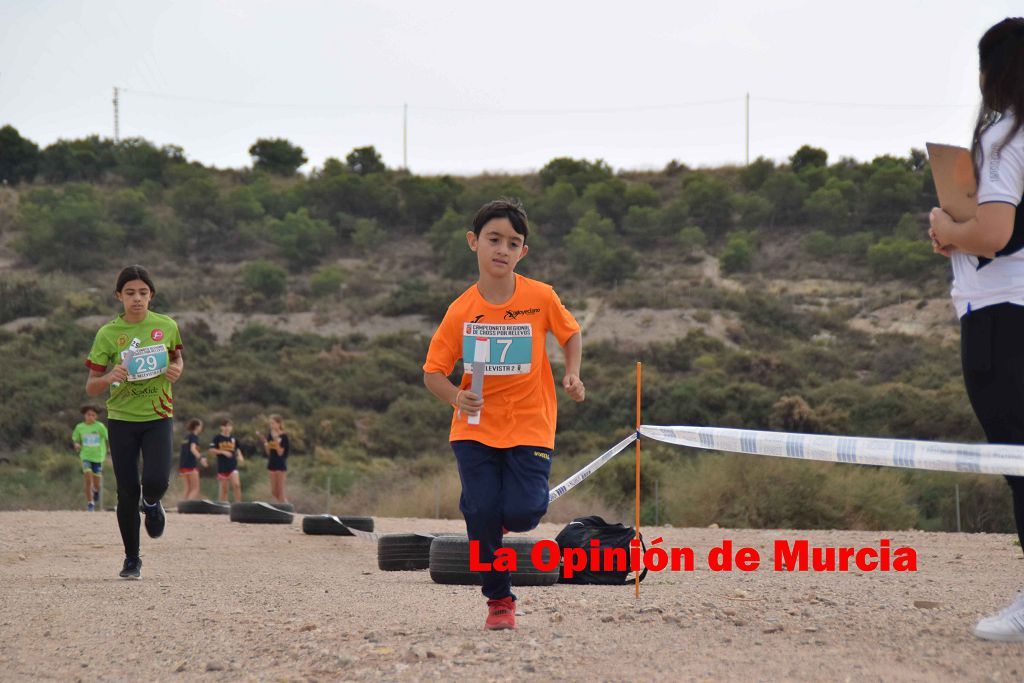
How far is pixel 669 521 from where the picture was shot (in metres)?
20.0

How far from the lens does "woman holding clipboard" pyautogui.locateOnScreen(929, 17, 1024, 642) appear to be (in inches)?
182

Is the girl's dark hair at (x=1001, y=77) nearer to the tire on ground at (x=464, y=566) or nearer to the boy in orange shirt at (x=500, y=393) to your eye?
the boy in orange shirt at (x=500, y=393)

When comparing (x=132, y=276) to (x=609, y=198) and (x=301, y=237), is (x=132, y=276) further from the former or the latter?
(x=609, y=198)

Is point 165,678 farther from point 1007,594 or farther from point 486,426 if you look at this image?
point 1007,594

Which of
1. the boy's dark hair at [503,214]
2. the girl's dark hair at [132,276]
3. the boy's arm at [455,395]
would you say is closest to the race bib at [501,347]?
the boy's arm at [455,395]

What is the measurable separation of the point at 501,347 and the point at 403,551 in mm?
4368

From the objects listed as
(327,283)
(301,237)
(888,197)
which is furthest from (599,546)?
(888,197)

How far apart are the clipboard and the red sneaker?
8.30ft

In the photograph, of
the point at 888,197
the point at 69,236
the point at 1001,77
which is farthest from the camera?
the point at 888,197

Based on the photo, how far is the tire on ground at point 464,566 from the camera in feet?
26.8

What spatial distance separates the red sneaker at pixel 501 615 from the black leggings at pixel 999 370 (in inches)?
86.2

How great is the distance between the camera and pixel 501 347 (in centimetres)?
573

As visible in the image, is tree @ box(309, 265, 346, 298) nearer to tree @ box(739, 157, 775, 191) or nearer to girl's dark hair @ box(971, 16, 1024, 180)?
tree @ box(739, 157, 775, 191)

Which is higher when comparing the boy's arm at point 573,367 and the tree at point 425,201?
the tree at point 425,201
